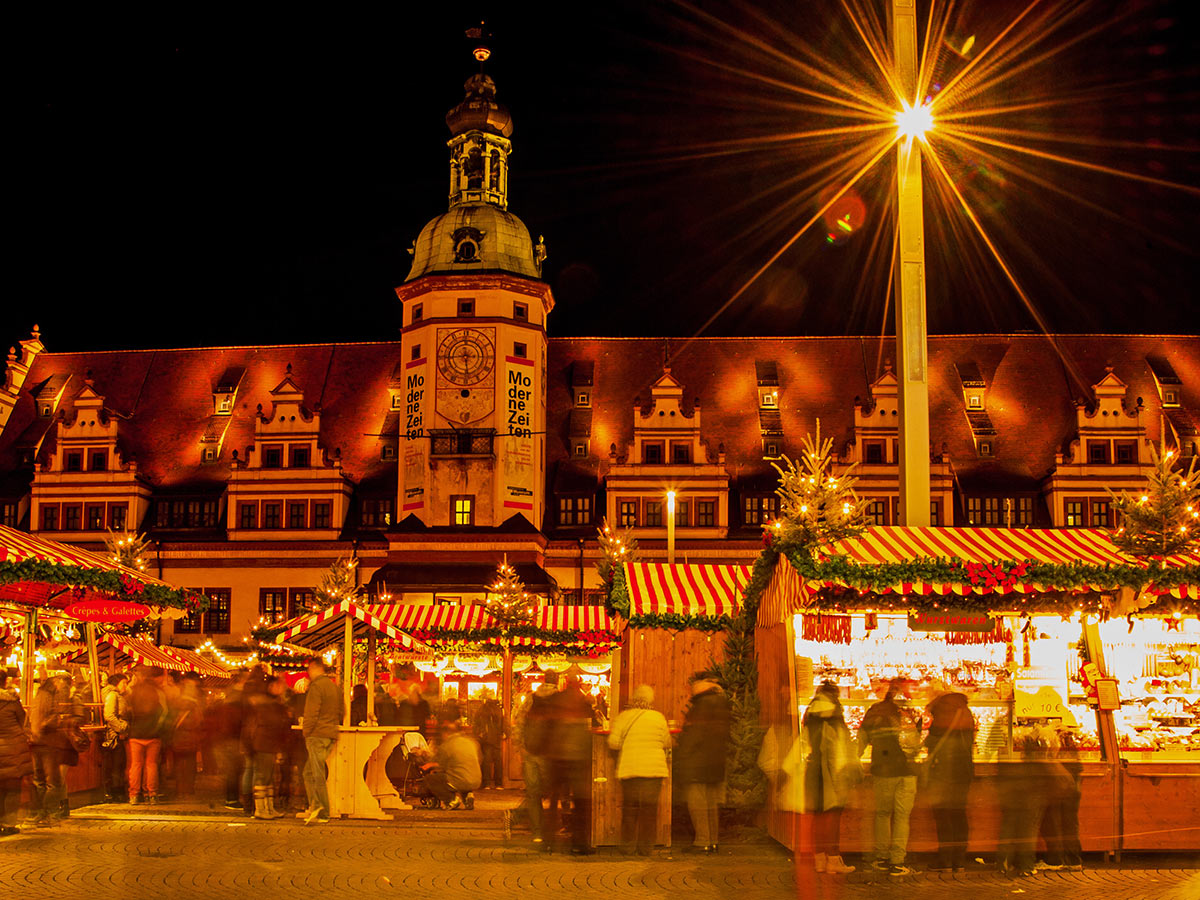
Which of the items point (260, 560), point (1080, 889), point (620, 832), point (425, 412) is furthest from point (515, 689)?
point (1080, 889)

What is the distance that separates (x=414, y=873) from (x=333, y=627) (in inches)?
318

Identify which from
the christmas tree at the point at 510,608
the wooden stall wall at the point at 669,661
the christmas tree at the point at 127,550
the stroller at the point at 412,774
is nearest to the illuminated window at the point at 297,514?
the christmas tree at the point at 127,550

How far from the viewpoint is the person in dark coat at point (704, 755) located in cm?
1352

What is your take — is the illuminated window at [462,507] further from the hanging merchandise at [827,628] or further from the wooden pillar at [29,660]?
the hanging merchandise at [827,628]

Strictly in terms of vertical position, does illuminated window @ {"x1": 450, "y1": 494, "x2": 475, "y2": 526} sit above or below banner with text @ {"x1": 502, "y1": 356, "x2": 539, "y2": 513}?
below

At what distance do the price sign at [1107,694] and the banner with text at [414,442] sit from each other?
114ft

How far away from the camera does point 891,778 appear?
41.4 feet

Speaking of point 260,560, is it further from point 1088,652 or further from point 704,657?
point 1088,652

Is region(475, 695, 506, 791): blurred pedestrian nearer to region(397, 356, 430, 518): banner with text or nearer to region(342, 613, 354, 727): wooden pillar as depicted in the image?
region(342, 613, 354, 727): wooden pillar

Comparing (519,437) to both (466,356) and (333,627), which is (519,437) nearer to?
(466,356)

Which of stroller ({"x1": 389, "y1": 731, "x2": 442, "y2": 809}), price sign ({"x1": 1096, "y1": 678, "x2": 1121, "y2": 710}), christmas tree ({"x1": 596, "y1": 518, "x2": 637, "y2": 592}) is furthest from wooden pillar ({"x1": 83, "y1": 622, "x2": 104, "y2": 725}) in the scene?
christmas tree ({"x1": 596, "y1": 518, "x2": 637, "y2": 592})

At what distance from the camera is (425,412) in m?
47.4

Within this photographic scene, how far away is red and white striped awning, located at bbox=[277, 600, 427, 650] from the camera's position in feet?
60.9

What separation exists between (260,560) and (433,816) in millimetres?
33392
